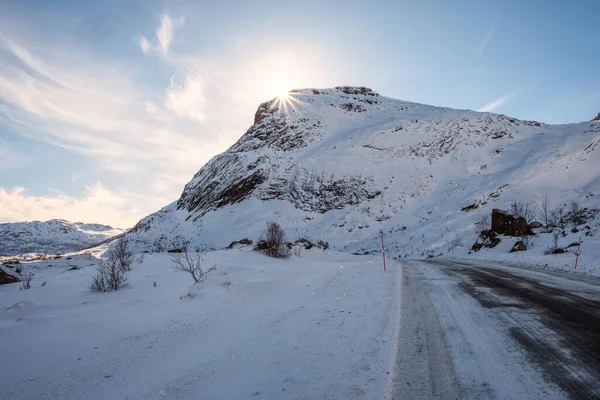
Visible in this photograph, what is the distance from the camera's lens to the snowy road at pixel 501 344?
2803 millimetres

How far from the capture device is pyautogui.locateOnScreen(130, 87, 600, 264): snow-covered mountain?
29484 mm

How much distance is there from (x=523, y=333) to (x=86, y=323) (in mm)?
6983

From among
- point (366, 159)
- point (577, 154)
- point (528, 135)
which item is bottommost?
point (577, 154)

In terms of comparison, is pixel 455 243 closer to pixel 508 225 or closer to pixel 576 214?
pixel 508 225

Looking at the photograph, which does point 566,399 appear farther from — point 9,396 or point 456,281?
point 456,281

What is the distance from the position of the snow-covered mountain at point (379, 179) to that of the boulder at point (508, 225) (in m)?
2.73

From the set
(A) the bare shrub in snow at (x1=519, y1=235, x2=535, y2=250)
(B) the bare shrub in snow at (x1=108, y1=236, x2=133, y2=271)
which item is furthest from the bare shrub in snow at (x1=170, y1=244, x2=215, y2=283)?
(A) the bare shrub in snow at (x1=519, y1=235, x2=535, y2=250)

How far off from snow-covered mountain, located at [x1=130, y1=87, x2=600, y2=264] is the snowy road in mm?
18572

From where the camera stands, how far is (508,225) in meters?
21.2

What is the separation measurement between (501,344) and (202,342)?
13.6 ft

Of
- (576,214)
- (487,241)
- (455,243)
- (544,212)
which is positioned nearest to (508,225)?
(487,241)

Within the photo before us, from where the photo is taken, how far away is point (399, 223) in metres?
33.3

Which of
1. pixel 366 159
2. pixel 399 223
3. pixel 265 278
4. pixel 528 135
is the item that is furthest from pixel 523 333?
pixel 528 135

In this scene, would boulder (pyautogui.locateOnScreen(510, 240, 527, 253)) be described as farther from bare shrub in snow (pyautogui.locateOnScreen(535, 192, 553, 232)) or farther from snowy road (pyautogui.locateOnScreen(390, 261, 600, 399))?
snowy road (pyautogui.locateOnScreen(390, 261, 600, 399))
